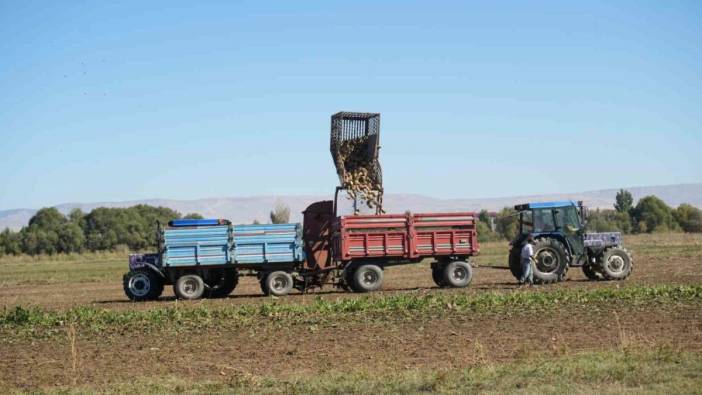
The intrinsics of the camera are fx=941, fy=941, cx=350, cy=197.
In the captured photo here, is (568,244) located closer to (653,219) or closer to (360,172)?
(360,172)

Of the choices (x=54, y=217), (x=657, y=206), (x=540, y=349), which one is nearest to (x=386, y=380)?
(x=540, y=349)

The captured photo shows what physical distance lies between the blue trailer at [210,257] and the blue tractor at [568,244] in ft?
23.7

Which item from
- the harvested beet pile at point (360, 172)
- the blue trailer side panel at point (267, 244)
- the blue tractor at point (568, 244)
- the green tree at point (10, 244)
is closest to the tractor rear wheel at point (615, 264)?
the blue tractor at point (568, 244)

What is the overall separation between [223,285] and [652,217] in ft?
244

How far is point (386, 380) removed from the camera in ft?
43.4

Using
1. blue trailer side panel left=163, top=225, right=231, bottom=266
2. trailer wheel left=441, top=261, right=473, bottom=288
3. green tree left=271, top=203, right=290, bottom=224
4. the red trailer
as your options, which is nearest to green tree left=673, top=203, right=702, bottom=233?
green tree left=271, top=203, right=290, bottom=224

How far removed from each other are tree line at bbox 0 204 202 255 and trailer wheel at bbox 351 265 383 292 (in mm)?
70663

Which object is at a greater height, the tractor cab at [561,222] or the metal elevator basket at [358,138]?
the metal elevator basket at [358,138]

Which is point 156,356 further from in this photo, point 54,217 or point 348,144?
point 54,217

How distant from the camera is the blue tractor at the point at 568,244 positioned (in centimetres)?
2845

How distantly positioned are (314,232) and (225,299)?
344 centimetres

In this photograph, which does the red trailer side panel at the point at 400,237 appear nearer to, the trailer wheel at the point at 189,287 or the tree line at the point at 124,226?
the trailer wheel at the point at 189,287

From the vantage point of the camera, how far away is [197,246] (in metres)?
28.0

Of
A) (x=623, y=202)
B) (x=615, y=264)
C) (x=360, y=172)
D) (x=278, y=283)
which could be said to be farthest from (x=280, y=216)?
(x=623, y=202)
